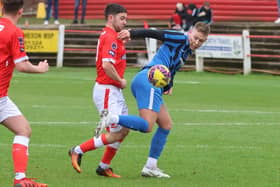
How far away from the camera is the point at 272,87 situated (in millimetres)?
23250

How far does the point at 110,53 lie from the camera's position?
9.74 meters

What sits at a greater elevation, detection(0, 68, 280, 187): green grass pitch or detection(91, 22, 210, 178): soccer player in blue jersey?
detection(91, 22, 210, 178): soccer player in blue jersey

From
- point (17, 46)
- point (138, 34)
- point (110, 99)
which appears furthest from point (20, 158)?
point (138, 34)

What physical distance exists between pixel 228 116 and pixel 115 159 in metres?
5.45

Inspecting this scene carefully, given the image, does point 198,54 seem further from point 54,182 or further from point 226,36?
point 54,182

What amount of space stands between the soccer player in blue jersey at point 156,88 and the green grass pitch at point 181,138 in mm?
382

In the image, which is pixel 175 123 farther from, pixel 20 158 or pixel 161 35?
pixel 20 158

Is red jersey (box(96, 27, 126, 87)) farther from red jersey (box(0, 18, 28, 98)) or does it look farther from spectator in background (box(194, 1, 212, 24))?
spectator in background (box(194, 1, 212, 24))

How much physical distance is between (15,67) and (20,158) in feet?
3.10

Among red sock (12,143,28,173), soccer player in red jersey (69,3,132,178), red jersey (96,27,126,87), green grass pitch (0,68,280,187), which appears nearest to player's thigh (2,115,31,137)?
red sock (12,143,28,173)

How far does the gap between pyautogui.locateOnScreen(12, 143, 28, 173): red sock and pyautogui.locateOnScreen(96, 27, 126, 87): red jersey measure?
170cm

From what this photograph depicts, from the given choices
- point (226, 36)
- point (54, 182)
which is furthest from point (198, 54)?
point (54, 182)

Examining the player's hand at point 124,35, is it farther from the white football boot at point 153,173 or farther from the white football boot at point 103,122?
the white football boot at point 153,173

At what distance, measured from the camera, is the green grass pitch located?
32.1ft
